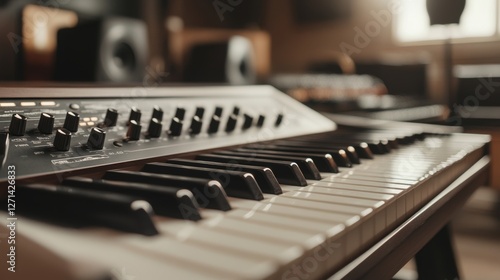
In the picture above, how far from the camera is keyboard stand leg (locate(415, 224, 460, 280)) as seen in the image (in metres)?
1.64

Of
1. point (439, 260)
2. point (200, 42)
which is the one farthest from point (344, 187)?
point (200, 42)

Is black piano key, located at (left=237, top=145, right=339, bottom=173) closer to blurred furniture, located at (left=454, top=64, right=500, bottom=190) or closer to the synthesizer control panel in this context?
the synthesizer control panel

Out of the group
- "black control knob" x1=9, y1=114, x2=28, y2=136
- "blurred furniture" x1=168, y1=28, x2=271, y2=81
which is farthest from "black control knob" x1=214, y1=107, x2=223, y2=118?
"blurred furniture" x1=168, y1=28, x2=271, y2=81

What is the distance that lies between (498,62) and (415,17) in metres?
1.00

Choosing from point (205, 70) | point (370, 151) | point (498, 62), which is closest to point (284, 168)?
point (370, 151)

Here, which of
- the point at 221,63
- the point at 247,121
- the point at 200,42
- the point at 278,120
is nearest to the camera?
the point at 247,121

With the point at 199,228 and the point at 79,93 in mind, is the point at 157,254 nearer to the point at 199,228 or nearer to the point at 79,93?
the point at 199,228

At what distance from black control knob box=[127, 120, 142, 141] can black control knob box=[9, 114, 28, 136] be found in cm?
18

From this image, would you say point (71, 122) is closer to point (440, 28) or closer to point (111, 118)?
point (111, 118)

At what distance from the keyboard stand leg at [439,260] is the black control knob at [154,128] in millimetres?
1189

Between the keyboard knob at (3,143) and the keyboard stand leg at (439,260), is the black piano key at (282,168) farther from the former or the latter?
the keyboard stand leg at (439,260)

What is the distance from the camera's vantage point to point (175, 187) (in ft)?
2.02

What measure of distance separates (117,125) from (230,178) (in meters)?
0.28

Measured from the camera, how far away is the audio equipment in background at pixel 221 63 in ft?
10.5
